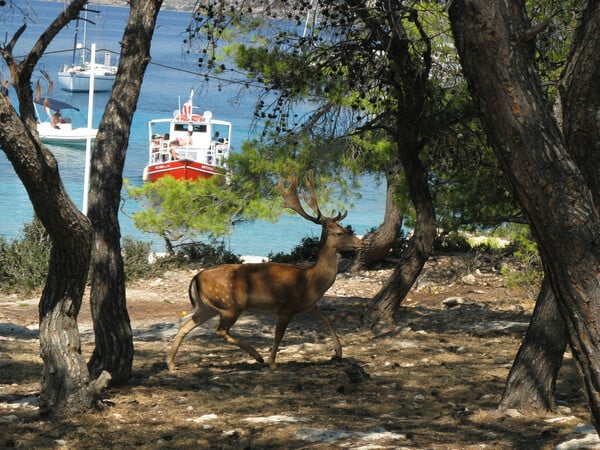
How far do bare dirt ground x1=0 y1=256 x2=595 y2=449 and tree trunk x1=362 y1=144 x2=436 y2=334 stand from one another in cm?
21

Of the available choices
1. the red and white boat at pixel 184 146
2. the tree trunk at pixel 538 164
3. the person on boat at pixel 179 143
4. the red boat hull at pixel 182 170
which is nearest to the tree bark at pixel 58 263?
the tree trunk at pixel 538 164

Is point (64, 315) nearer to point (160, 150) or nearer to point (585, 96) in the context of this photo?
point (585, 96)

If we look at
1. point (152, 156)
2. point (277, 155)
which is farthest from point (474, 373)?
point (152, 156)

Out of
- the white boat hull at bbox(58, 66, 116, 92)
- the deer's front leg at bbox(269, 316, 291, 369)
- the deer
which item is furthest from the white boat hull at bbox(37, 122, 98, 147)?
the deer's front leg at bbox(269, 316, 291, 369)

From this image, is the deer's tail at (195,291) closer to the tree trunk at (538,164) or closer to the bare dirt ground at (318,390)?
the bare dirt ground at (318,390)

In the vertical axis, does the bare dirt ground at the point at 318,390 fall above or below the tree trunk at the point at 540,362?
below

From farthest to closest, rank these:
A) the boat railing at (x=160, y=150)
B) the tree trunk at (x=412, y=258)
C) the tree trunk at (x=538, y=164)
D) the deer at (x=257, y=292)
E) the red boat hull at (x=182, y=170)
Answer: the boat railing at (x=160, y=150) → the red boat hull at (x=182, y=170) → the tree trunk at (x=412, y=258) → the deer at (x=257, y=292) → the tree trunk at (x=538, y=164)

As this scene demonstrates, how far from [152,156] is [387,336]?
28.5 m

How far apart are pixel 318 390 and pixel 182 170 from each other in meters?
27.2

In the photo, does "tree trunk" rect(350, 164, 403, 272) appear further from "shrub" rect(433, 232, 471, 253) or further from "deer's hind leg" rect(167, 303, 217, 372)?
"deer's hind leg" rect(167, 303, 217, 372)

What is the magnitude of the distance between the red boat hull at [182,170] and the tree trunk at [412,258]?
22469mm

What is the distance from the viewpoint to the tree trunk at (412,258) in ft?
36.7

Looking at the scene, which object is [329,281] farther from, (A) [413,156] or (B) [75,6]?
(B) [75,6]

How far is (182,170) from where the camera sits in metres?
35.1
